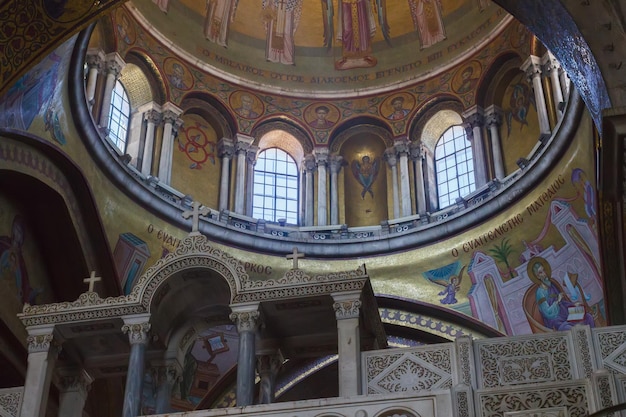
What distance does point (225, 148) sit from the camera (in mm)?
24578

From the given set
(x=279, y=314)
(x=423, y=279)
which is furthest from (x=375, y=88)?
(x=279, y=314)

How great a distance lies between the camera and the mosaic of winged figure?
82.6ft

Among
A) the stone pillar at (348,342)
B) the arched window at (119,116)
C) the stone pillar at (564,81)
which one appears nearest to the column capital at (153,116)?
the arched window at (119,116)

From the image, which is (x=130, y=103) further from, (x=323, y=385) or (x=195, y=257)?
(x=195, y=257)

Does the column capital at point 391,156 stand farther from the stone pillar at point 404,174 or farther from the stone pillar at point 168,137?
the stone pillar at point 168,137

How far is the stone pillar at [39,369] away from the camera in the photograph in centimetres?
1312

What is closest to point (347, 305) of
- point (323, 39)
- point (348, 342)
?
point (348, 342)

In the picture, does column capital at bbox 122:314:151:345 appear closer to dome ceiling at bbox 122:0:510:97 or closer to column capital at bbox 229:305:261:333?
column capital at bbox 229:305:261:333

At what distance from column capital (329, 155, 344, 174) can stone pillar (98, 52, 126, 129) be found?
244 inches

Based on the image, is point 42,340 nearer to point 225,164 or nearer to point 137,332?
point 137,332

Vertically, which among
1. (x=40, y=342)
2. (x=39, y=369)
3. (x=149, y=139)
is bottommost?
(x=39, y=369)

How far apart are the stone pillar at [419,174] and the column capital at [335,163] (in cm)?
196

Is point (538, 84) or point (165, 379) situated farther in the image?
point (538, 84)

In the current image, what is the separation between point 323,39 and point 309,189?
15.6 feet
